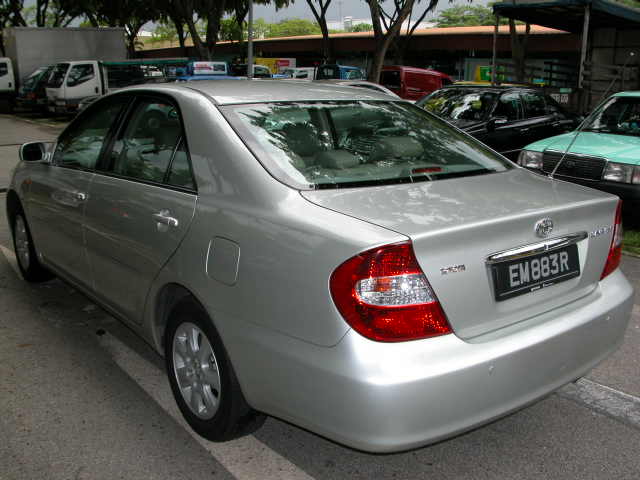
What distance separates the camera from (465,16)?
6950 centimetres

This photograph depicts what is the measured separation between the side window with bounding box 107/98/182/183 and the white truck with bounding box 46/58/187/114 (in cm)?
2013

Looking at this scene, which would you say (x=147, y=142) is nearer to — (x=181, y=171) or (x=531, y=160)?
(x=181, y=171)

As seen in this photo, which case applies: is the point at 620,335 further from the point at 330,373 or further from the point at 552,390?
the point at 330,373

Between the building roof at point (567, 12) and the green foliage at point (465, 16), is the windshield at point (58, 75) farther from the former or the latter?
the green foliage at point (465, 16)

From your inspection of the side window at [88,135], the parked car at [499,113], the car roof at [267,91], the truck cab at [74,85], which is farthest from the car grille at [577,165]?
the truck cab at [74,85]

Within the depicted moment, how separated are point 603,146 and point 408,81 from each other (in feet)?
43.9

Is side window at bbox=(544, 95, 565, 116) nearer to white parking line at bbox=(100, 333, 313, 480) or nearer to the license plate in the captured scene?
the license plate

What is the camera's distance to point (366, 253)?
2.33 metres

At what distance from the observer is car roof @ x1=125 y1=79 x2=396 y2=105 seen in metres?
3.37

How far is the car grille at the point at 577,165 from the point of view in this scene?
7.05 m

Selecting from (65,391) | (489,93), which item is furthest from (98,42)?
(65,391)

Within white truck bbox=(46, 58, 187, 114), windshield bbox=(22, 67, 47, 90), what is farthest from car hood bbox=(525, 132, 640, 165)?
windshield bbox=(22, 67, 47, 90)

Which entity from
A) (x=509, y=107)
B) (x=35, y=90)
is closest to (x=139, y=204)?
(x=509, y=107)

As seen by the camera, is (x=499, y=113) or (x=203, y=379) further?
(x=499, y=113)
